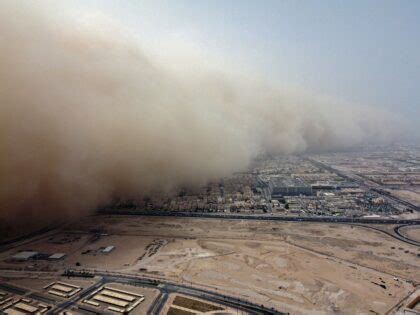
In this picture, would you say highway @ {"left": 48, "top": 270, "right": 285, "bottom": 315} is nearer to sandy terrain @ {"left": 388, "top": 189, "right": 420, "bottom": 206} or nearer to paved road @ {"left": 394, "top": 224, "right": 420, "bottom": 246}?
paved road @ {"left": 394, "top": 224, "right": 420, "bottom": 246}

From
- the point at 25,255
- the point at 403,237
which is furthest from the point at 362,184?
the point at 25,255

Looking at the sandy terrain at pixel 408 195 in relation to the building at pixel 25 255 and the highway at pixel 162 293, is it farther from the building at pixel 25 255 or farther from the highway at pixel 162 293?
the building at pixel 25 255

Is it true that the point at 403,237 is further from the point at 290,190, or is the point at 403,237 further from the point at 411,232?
the point at 290,190

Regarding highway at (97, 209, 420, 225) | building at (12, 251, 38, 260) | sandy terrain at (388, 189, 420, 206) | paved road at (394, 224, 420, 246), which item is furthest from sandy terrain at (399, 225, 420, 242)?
building at (12, 251, 38, 260)

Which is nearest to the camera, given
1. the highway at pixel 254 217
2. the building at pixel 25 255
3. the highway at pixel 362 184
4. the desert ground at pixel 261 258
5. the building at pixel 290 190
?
the desert ground at pixel 261 258

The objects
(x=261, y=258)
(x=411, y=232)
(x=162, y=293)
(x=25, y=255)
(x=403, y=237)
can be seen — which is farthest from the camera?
(x=411, y=232)

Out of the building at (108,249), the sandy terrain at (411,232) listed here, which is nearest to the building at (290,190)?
the sandy terrain at (411,232)

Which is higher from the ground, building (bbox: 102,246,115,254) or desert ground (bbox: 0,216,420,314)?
building (bbox: 102,246,115,254)

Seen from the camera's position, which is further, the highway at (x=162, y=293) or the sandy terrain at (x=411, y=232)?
the sandy terrain at (x=411, y=232)

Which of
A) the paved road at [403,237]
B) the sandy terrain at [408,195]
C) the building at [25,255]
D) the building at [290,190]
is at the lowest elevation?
the paved road at [403,237]
